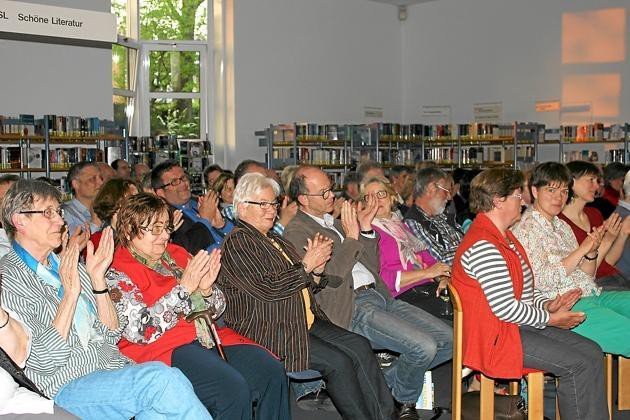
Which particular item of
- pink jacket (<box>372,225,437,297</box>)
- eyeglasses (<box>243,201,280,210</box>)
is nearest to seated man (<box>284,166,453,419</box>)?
pink jacket (<box>372,225,437,297</box>)

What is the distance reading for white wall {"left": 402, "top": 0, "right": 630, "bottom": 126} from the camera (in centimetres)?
1369

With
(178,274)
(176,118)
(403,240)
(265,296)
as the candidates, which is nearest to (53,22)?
(403,240)

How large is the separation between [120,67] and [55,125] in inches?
103

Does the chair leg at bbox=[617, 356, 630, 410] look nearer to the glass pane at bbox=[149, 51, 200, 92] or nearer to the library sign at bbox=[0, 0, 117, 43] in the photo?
the library sign at bbox=[0, 0, 117, 43]

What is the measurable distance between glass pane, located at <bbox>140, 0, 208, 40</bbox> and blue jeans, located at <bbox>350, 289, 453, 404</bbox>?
32.1 feet

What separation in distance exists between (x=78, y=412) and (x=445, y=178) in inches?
122

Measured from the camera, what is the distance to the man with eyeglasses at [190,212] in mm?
4906

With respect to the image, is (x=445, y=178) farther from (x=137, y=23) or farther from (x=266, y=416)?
(x=137, y=23)

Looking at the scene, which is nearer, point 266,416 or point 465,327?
point 266,416

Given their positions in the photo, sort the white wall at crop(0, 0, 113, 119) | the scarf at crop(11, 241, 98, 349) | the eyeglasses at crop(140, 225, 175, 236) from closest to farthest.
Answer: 1. the scarf at crop(11, 241, 98, 349)
2. the eyeglasses at crop(140, 225, 175, 236)
3. the white wall at crop(0, 0, 113, 119)

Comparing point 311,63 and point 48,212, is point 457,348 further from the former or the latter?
point 311,63

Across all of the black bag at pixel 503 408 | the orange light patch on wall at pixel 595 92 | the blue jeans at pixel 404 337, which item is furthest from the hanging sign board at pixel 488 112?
the black bag at pixel 503 408

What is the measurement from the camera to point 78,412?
9.59 ft

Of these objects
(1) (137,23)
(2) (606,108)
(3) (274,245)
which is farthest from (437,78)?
(3) (274,245)
